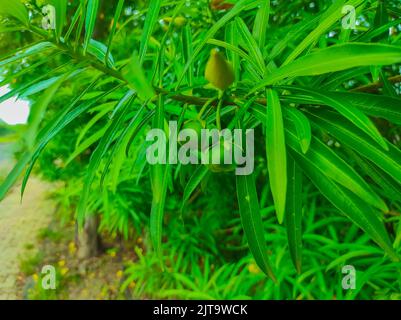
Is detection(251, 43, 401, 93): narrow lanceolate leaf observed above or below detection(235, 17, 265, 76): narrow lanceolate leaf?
below

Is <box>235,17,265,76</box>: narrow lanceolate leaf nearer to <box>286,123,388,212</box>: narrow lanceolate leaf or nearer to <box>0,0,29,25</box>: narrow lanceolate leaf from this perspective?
<box>286,123,388,212</box>: narrow lanceolate leaf

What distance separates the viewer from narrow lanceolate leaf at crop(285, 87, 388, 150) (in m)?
0.42


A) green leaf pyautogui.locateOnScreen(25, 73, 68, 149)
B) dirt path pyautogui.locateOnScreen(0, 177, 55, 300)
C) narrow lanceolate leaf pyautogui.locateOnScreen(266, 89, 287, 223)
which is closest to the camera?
green leaf pyautogui.locateOnScreen(25, 73, 68, 149)

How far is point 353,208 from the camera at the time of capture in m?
0.48

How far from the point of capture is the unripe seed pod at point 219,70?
1.42ft

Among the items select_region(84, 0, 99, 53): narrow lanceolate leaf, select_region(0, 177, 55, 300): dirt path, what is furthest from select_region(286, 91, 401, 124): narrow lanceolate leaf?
select_region(0, 177, 55, 300): dirt path

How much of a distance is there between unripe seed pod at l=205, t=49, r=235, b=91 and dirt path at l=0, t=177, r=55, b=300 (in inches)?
82.2

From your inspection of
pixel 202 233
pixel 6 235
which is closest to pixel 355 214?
pixel 202 233

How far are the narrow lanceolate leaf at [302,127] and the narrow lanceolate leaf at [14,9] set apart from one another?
1.00ft

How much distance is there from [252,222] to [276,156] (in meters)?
0.13

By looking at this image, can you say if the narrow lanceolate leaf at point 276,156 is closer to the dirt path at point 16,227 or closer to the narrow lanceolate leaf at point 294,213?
the narrow lanceolate leaf at point 294,213

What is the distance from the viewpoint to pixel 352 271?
101cm
